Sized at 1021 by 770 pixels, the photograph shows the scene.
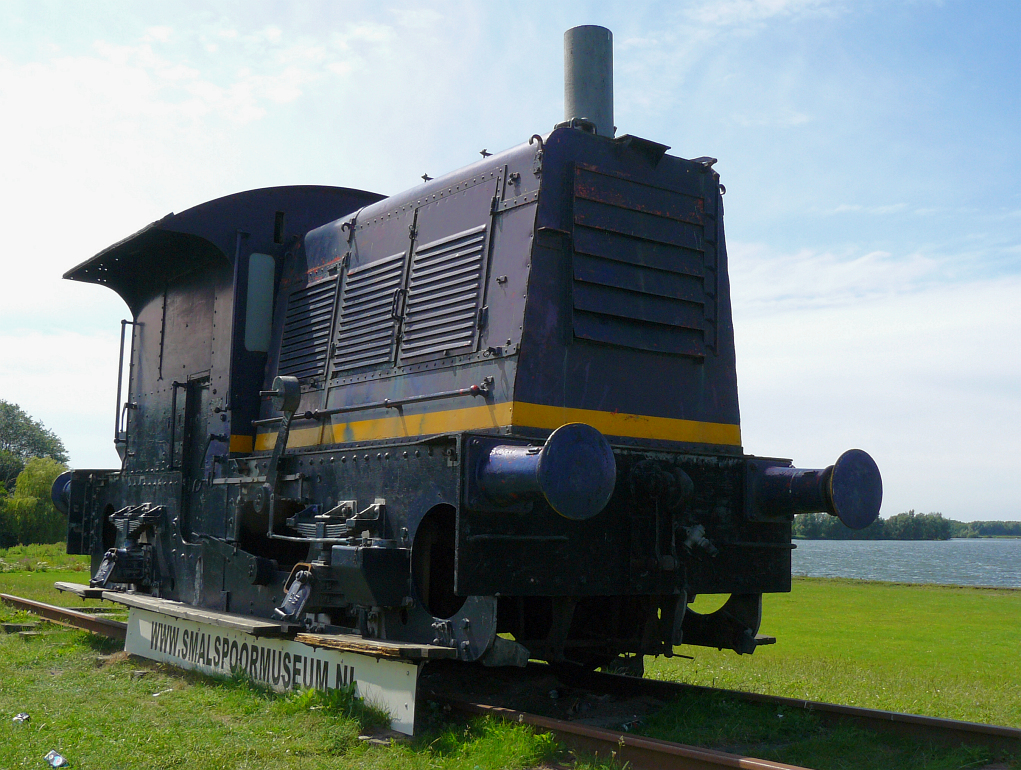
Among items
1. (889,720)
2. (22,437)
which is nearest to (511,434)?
(889,720)

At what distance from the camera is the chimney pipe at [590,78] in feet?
22.6

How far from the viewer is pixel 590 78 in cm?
690

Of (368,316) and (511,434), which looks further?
(368,316)

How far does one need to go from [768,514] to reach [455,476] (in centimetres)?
216

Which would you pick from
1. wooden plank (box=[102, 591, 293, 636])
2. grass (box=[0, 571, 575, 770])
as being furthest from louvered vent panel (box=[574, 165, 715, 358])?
wooden plank (box=[102, 591, 293, 636])

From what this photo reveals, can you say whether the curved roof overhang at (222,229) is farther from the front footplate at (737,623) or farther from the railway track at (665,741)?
the front footplate at (737,623)

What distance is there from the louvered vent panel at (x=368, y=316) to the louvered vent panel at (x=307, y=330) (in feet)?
0.69

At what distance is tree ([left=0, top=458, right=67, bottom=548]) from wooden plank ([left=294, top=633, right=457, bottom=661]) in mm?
38745

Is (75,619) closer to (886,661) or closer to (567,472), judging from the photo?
(567,472)

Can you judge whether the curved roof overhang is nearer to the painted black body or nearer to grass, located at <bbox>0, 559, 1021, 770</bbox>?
the painted black body

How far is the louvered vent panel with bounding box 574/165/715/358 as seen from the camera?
20.0ft

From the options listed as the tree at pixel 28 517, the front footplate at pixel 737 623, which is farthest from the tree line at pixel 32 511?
the front footplate at pixel 737 623

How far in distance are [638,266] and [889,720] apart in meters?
3.12

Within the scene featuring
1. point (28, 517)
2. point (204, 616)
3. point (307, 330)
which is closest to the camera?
point (204, 616)
